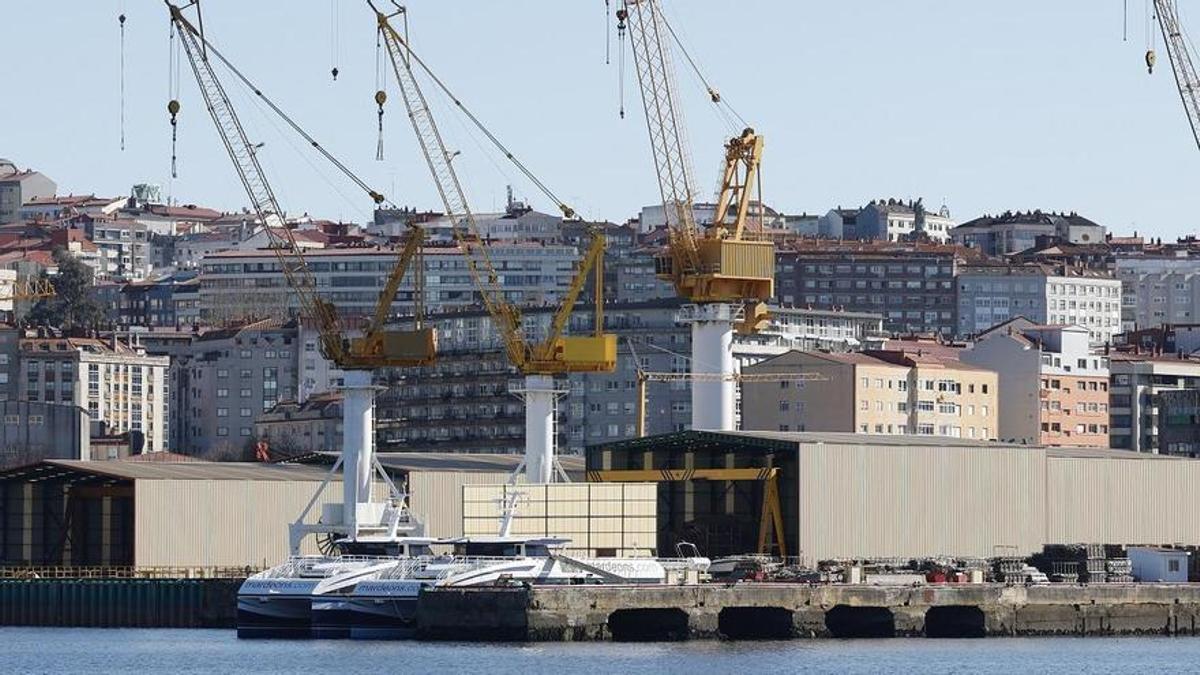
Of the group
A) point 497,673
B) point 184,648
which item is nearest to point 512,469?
point 184,648

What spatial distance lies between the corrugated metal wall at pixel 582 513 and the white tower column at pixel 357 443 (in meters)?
A: 7.89

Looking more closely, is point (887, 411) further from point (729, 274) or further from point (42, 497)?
point (42, 497)

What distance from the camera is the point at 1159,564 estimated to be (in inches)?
4739

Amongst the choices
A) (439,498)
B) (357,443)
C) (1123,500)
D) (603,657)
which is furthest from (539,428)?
(603,657)

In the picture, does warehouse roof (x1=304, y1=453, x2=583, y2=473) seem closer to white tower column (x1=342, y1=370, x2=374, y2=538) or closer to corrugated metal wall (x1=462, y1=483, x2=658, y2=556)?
white tower column (x1=342, y1=370, x2=374, y2=538)

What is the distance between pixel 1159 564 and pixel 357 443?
30162 mm

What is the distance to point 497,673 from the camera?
87562mm

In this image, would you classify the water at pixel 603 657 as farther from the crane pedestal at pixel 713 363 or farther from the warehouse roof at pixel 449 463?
the crane pedestal at pixel 713 363

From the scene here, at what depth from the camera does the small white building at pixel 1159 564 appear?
120062mm

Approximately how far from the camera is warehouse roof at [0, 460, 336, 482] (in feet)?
398

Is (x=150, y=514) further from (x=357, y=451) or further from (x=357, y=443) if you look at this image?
(x=357, y=443)

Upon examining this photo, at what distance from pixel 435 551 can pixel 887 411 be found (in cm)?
8685

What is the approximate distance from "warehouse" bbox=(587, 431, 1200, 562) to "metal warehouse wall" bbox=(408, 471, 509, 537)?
5529mm

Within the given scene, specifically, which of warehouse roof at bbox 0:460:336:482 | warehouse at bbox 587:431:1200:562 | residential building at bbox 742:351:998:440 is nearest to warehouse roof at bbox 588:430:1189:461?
warehouse at bbox 587:431:1200:562
